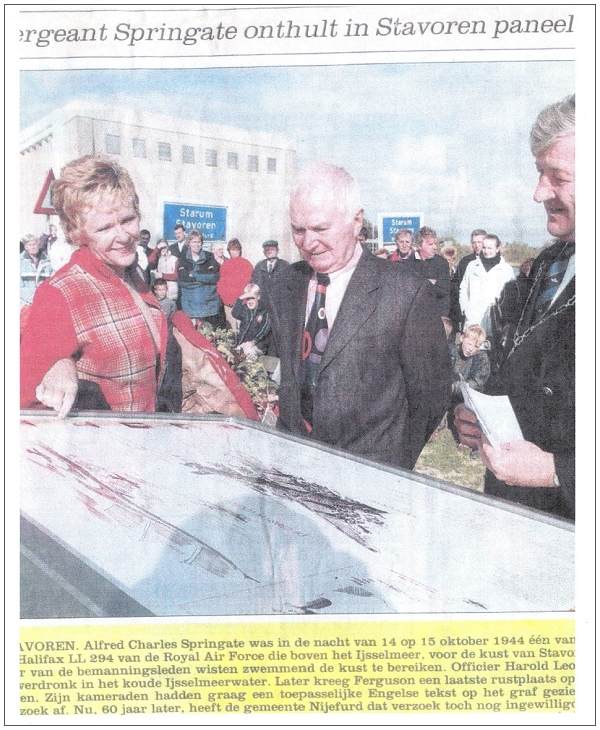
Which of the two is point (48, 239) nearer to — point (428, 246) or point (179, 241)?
point (179, 241)

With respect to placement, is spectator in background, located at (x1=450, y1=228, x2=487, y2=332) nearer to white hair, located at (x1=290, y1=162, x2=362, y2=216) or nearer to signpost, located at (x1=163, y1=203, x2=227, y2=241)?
white hair, located at (x1=290, y1=162, x2=362, y2=216)

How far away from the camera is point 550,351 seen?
2.05 meters

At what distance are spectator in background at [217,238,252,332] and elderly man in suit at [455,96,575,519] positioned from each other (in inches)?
30.2

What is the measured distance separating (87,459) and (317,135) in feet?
3.62

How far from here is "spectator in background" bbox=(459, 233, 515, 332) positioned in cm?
204

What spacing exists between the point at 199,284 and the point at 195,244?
0.37 feet

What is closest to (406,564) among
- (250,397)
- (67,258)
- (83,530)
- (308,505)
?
(308,505)

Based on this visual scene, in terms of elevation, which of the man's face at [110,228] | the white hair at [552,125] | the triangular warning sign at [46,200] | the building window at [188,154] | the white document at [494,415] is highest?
the white hair at [552,125]

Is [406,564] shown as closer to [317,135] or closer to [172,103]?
[317,135]

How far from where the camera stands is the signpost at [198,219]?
2.08 m

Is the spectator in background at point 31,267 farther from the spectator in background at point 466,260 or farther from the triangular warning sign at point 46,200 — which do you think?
the spectator in background at point 466,260

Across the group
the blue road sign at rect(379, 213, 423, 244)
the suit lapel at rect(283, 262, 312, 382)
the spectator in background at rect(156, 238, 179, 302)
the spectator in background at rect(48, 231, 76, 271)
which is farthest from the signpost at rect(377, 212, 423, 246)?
the spectator in background at rect(48, 231, 76, 271)

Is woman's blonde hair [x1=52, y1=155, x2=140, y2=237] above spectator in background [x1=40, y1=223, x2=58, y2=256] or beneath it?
above

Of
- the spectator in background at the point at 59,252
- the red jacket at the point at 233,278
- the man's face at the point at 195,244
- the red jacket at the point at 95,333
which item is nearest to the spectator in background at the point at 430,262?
the red jacket at the point at 233,278
